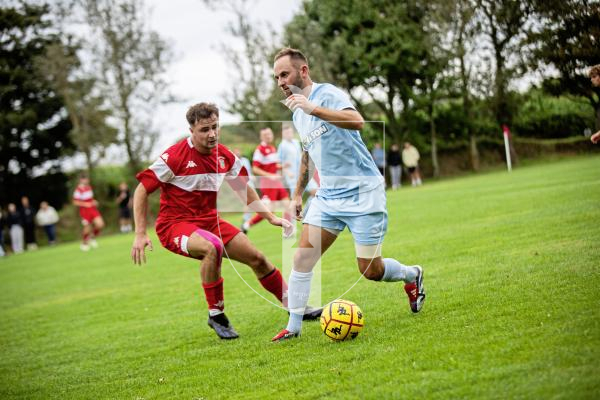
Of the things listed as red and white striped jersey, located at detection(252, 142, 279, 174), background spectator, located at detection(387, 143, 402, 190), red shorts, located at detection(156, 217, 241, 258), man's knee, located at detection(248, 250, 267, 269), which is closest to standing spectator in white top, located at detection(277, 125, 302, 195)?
red and white striped jersey, located at detection(252, 142, 279, 174)

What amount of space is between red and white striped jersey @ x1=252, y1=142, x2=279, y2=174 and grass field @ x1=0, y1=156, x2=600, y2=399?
3.82m

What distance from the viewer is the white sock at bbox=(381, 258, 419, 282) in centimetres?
578

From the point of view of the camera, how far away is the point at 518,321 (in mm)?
4859

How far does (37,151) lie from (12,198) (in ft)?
10.8

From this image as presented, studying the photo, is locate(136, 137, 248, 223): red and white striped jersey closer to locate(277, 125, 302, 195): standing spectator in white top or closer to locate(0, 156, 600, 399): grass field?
locate(0, 156, 600, 399): grass field

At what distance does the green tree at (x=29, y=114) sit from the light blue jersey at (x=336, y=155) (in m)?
35.5

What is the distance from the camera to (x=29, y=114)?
1473 inches

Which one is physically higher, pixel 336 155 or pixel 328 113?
pixel 328 113

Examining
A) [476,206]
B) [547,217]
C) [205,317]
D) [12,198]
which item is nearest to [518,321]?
[205,317]

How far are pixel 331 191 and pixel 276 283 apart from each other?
1595 millimetres

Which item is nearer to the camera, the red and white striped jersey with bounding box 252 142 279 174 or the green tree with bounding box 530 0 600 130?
the green tree with bounding box 530 0 600 130

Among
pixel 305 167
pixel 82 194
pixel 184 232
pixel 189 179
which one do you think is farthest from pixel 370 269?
pixel 82 194

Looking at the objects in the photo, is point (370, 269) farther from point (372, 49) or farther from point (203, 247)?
point (372, 49)

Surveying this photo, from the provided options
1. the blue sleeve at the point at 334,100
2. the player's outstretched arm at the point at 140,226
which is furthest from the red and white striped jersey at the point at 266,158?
the blue sleeve at the point at 334,100
